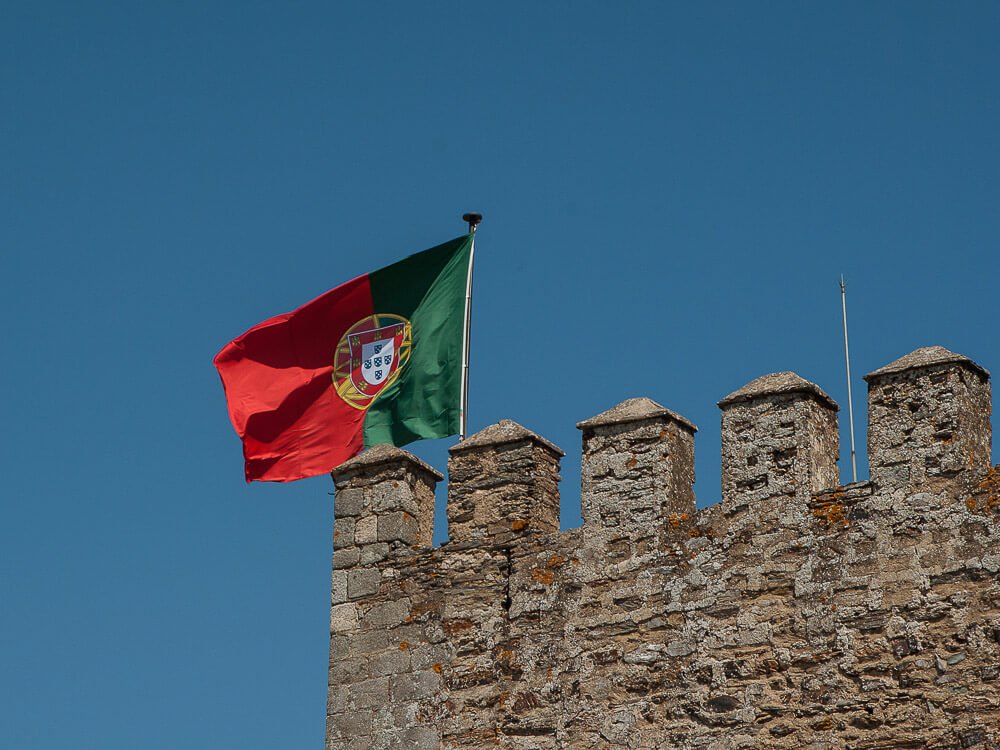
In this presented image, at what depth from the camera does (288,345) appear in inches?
740

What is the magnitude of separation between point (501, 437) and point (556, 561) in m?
1.01

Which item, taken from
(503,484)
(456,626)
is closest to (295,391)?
(503,484)

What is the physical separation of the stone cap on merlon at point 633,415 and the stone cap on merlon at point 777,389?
43cm

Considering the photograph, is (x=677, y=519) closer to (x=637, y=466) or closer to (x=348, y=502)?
(x=637, y=466)

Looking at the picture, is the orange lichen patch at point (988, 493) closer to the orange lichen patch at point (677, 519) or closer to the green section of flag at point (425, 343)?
the orange lichen patch at point (677, 519)

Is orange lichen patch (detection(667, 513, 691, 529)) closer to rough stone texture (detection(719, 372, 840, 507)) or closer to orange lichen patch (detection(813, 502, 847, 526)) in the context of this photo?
rough stone texture (detection(719, 372, 840, 507))

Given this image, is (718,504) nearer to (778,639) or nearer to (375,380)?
(778,639)

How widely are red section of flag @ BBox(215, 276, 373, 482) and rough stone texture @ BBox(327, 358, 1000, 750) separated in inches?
64.5

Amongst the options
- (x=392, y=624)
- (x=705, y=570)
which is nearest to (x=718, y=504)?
(x=705, y=570)

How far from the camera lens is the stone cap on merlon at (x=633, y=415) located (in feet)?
50.2

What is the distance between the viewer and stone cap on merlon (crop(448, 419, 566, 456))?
1588 centimetres

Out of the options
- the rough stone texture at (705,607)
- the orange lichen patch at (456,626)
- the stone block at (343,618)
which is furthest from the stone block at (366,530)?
the orange lichen patch at (456,626)

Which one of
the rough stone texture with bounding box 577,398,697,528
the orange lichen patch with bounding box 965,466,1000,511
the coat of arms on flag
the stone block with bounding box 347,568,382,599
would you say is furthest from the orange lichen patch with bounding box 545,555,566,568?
the coat of arms on flag

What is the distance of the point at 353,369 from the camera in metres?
18.3
